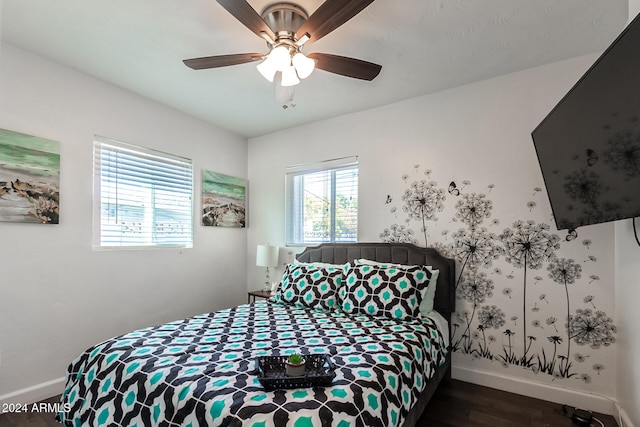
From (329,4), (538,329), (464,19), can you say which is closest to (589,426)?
(538,329)

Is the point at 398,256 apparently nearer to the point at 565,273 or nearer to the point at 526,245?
the point at 526,245

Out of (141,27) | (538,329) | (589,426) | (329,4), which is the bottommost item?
(589,426)

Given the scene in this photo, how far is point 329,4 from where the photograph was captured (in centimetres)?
142

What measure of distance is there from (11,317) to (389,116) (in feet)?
11.3

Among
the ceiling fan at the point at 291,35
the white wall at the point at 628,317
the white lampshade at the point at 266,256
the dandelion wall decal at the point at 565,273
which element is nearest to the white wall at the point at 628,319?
the white wall at the point at 628,317

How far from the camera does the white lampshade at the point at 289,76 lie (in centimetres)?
179

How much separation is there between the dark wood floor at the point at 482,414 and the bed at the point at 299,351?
22 centimetres

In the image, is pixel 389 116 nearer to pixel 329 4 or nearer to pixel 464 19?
pixel 464 19

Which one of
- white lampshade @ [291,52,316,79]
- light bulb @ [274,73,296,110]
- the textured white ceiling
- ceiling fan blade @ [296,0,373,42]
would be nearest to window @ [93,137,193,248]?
the textured white ceiling

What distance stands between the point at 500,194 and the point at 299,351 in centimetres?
200

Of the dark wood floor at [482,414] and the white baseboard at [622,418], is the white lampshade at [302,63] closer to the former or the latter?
the dark wood floor at [482,414]

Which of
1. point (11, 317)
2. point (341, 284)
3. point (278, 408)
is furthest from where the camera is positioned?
point (341, 284)

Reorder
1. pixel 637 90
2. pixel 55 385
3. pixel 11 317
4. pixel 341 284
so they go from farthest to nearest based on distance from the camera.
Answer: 1. pixel 341 284
2. pixel 55 385
3. pixel 11 317
4. pixel 637 90

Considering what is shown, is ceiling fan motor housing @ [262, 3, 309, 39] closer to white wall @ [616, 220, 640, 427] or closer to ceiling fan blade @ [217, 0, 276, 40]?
ceiling fan blade @ [217, 0, 276, 40]
